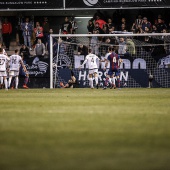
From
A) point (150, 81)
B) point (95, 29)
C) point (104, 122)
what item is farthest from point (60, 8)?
point (104, 122)

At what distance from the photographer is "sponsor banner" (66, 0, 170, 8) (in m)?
30.8

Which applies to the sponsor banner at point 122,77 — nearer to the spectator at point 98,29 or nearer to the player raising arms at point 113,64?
the player raising arms at point 113,64

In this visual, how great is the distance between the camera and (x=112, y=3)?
31047 mm

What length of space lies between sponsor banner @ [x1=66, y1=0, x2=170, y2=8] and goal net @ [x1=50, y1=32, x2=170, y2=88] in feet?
5.73

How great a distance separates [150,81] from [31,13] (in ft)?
31.9

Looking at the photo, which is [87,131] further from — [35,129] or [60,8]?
[60,8]

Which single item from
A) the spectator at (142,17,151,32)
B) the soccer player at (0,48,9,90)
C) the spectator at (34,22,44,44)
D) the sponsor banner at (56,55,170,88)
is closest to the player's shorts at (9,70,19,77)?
the soccer player at (0,48,9,90)

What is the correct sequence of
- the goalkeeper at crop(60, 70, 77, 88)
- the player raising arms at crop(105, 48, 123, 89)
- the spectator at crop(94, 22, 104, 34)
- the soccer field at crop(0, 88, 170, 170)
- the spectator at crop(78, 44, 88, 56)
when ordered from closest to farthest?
1. the soccer field at crop(0, 88, 170, 170)
2. the player raising arms at crop(105, 48, 123, 89)
3. the goalkeeper at crop(60, 70, 77, 88)
4. the spectator at crop(78, 44, 88, 56)
5. the spectator at crop(94, 22, 104, 34)

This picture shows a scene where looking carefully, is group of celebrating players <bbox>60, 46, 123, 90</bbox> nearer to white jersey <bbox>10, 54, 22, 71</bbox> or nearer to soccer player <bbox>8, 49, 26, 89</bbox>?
soccer player <bbox>8, 49, 26, 89</bbox>

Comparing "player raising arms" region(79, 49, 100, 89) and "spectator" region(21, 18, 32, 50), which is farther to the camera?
"spectator" region(21, 18, 32, 50)

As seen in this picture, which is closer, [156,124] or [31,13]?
[156,124]

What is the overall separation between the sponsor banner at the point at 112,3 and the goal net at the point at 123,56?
5.73ft

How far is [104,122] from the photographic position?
9.39m

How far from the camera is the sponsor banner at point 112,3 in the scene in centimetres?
3081
